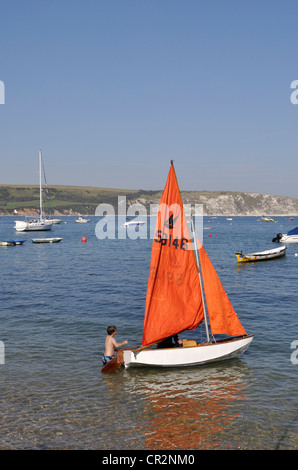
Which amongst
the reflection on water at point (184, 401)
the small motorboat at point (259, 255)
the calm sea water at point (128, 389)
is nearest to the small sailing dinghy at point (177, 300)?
the reflection on water at point (184, 401)

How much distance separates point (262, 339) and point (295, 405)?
9110 mm

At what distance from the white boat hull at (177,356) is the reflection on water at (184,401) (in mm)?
457

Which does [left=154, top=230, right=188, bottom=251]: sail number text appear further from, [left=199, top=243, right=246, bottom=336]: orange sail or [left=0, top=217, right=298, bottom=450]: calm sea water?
[left=0, top=217, right=298, bottom=450]: calm sea water

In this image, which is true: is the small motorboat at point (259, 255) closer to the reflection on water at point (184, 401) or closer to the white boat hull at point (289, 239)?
the white boat hull at point (289, 239)

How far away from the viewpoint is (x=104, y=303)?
36625 mm

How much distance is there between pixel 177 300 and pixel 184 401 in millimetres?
5451

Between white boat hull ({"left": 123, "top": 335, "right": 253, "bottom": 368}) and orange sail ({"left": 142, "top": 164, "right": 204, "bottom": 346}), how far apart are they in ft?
3.33

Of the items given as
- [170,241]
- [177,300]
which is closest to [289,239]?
[177,300]

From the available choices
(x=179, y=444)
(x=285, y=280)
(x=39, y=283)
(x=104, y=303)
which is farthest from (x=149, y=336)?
(x=285, y=280)

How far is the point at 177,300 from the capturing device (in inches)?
848

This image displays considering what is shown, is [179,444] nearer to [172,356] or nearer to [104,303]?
[172,356]

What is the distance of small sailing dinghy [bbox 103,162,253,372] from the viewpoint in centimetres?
2038

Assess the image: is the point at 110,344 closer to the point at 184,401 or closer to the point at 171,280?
the point at 171,280

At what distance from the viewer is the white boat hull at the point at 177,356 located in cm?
2020
